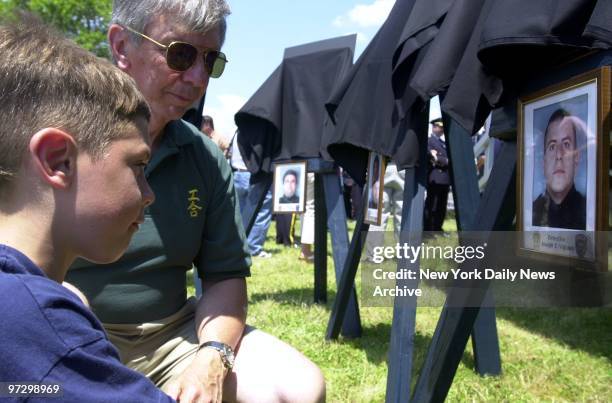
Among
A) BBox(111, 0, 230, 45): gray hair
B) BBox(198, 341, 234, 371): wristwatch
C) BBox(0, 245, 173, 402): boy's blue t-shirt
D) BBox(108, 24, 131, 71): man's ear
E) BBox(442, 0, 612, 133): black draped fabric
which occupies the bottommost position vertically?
BBox(198, 341, 234, 371): wristwatch

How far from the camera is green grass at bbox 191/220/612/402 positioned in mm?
2939

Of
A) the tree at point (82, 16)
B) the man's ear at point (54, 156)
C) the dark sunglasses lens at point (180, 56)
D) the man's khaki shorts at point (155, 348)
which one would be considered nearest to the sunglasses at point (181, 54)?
the dark sunglasses lens at point (180, 56)

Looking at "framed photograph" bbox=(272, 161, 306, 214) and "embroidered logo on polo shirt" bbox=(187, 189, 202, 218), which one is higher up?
"framed photograph" bbox=(272, 161, 306, 214)

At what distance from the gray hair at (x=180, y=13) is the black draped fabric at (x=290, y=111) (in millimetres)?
2420

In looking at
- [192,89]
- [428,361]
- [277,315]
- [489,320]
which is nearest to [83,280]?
[192,89]

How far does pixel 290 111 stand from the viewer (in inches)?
175

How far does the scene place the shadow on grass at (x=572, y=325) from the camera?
12.4 ft

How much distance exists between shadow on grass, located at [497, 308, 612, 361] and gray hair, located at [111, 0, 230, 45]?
2987 mm

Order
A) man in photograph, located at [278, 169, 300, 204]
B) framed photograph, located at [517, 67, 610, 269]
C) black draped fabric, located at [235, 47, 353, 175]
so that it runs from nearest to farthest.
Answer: framed photograph, located at [517, 67, 610, 269], black draped fabric, located at [235, 47, 353, 175], man in photograph, located at [278, 169, 300, 204]

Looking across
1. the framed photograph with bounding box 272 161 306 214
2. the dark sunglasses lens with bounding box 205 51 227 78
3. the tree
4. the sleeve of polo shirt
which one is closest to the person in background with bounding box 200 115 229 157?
the framed photograph with bounding box 272 161 306 214

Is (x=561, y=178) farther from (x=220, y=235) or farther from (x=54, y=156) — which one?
(x=54, y=156)

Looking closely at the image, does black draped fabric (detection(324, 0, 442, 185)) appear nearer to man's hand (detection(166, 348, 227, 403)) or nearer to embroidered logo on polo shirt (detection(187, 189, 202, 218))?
embroidered logo on polo shirt (detection(187, 189, 202, 218))

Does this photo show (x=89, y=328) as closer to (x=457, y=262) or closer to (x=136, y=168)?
(x=136, y=168)

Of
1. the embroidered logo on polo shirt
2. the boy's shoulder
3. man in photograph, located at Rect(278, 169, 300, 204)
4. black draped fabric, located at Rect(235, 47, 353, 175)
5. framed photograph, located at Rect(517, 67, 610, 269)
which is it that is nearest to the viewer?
the boy's shoulder
